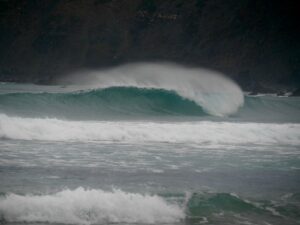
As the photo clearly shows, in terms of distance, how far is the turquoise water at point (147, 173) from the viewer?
8000mm

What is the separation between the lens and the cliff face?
191 feet

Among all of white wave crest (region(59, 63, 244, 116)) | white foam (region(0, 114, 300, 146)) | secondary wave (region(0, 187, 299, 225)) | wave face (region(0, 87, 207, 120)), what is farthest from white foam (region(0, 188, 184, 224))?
white wave crest (region(59, 63, 244, 116))

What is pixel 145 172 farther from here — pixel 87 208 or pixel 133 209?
pixel 87 208

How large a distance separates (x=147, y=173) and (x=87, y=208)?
2440 millimetres

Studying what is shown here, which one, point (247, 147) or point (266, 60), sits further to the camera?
point (266, 60)

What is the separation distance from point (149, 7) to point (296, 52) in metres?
17.7

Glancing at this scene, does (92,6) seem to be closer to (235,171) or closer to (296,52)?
(296,52)

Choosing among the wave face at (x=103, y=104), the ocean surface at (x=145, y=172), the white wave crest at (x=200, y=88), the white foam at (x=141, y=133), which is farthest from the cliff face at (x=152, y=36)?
the white foam at (x=141, y=133)

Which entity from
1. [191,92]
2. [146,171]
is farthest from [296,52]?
[146,171]

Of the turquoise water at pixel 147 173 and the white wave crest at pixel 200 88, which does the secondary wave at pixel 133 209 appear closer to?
the turquoise water at pixel 147 173

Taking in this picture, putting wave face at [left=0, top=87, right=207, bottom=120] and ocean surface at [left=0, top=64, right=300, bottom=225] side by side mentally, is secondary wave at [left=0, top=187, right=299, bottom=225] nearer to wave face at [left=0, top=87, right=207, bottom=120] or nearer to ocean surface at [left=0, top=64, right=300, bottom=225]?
ocean surface at [left=0, top=64, right=300, bottom=225]

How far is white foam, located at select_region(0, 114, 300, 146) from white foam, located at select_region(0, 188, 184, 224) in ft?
21.6

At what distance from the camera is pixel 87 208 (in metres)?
8.00

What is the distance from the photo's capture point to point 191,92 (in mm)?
28750
